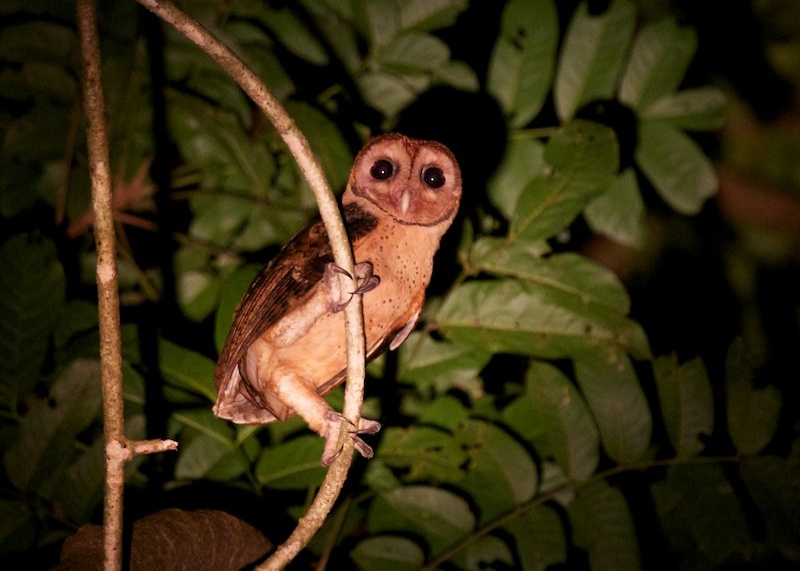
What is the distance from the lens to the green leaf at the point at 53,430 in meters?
2.12

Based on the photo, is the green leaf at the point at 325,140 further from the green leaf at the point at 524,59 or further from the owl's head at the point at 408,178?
the green leaf at the point at 524,59

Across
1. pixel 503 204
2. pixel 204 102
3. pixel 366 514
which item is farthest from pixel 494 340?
pixel 204 102

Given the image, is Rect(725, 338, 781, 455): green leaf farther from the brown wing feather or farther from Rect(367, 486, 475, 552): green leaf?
the brown wing feather

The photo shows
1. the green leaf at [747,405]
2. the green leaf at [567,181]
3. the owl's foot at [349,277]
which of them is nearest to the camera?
the owl's foot at [349,277]

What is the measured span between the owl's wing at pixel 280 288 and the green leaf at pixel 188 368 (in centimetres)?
→ 36

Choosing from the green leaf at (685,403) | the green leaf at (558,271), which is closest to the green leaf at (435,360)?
the green leaf at (558,271)

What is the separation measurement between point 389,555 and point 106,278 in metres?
1.48

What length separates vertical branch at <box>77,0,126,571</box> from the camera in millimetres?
1339

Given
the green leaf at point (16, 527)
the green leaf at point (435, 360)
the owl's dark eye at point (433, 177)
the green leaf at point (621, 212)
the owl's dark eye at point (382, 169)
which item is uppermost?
the owl's dark eye at point (382, 169)

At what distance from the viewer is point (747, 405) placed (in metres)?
2.48

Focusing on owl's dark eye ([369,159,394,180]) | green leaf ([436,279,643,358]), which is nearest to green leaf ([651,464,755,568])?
green leaf ([436,279,643,358])

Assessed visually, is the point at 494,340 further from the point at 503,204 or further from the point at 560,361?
the point at 560,361

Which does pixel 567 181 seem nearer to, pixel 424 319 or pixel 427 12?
pixel 424 319

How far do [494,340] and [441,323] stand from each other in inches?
7.9
